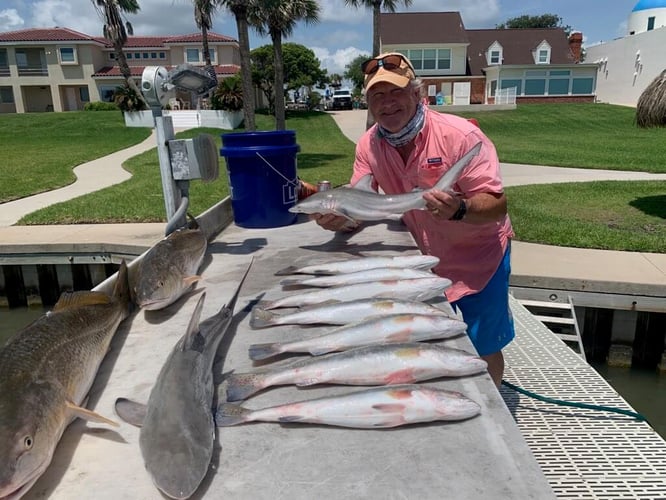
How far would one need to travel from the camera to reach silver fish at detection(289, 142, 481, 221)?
325 cm

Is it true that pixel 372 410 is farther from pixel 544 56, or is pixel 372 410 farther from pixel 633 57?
pixel 544 56

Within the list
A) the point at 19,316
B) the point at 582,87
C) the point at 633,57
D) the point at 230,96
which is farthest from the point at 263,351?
the point at 582,87

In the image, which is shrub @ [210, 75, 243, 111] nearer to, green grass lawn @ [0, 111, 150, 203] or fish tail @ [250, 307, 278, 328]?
green grass lawn @ [0, 111, 150, 203]

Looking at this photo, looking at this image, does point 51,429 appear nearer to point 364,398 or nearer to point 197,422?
point 197,422

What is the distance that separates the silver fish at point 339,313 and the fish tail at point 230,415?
2.44 feet

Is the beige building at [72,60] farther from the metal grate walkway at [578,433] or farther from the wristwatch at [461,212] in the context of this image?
the wristwatch at [461,212]

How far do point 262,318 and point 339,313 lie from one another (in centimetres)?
39

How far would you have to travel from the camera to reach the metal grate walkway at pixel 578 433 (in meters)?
3.29

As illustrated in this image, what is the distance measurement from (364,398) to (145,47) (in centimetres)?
5870

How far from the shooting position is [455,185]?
3.27m

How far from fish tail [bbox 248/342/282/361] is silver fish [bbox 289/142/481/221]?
1.39m

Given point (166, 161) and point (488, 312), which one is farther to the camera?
point (166, 161)

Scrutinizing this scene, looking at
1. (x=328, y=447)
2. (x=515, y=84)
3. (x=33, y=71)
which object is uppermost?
(x=33, y=71)

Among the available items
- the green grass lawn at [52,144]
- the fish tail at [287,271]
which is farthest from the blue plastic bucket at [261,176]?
the green grass lawn at [52,144]
